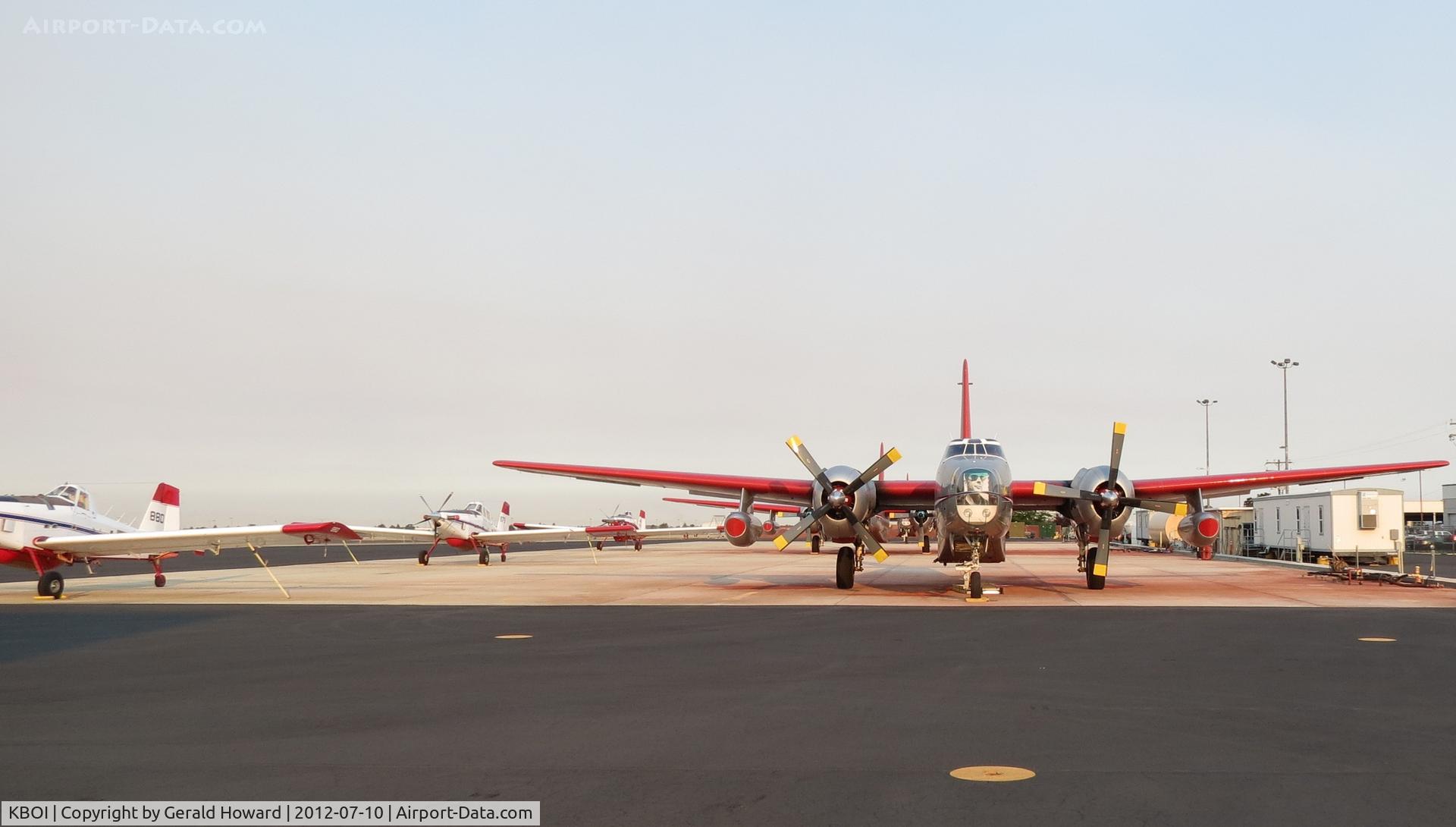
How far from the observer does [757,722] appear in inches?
368

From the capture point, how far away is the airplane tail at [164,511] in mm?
32406

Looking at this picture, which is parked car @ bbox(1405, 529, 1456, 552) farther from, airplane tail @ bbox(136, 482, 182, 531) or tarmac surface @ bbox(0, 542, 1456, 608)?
airplane tail @ bbox(136, 482, 182, 531)

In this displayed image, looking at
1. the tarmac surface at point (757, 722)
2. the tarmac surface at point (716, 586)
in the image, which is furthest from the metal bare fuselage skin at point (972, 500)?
the tarmac surface at point (757, 722)

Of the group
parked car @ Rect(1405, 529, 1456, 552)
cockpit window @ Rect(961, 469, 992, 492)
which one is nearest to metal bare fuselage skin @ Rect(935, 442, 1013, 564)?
cockpit window @ Rect(961, 469, 992, 492)

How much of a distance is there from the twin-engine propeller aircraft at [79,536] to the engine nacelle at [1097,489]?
18684 mm

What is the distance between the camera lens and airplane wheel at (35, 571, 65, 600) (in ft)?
84.2

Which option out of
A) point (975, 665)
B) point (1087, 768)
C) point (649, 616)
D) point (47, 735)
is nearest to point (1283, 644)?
point (975, 665)

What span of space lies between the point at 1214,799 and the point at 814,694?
4.81 m

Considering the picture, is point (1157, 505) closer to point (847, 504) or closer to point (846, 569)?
point (847, 504)

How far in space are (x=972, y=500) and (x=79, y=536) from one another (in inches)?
883

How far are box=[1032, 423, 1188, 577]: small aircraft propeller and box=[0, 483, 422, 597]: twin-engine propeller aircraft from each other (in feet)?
59.8

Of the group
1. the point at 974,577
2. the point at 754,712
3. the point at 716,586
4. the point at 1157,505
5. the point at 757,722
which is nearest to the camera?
the point at 757,722

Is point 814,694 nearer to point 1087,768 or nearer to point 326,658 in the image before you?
point 1087,768

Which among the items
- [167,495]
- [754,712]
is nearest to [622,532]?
[167,495]
